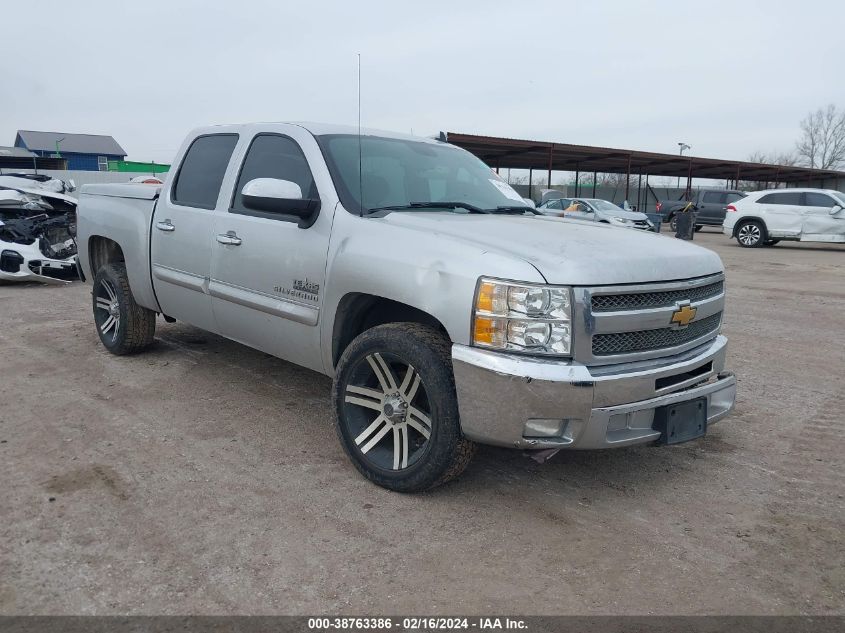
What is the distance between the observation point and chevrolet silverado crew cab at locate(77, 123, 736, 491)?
2.92 metres

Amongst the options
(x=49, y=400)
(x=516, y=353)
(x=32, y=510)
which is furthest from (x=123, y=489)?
(x=516, y=353)

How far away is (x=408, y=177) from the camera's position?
4.17 meters

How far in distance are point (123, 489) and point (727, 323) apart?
6.75 m

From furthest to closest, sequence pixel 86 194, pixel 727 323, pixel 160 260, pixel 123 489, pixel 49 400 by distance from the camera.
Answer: pixel 727 323 < pixel 86 194 < pixel 160 260 < pixel 49 400 < pixel 123 489

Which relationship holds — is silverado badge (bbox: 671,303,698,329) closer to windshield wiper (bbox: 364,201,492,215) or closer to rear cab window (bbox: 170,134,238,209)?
windshield wiper (bbox: 364,201,492,215)

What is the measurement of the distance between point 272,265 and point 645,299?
2.07 meters

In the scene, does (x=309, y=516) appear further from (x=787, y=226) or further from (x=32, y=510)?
(x=787, y=226)

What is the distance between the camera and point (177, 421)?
4.32 m

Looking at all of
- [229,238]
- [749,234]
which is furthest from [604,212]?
[229,238]

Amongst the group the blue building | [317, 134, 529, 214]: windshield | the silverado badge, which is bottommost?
the silverado badge

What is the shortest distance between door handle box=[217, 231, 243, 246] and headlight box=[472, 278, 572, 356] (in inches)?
74.7

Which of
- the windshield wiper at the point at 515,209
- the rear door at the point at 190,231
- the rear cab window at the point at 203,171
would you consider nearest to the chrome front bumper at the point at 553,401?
the windshield wiper at the point at 515,209

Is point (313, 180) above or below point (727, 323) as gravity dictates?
above

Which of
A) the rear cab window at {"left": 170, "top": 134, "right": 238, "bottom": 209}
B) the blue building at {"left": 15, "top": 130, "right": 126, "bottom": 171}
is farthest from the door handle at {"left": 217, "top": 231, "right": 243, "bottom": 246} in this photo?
the blue building at {"left": 15, "top": 130, "right": 126, "bottom": 171}
